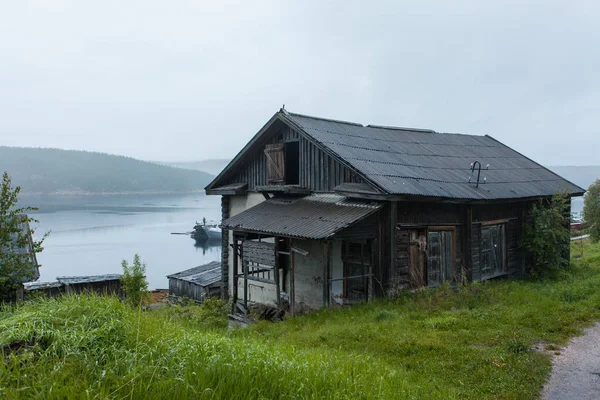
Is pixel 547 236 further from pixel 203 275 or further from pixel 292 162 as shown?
pixel 203 275

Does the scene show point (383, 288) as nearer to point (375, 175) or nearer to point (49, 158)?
point (375, 175)

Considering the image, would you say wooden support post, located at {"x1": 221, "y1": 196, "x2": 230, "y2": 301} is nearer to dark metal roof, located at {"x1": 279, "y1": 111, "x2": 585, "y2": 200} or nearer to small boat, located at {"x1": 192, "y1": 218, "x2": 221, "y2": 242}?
dark metal roof, located at {"x1": 279, "y1": 111, "x2": 585, "y2": 200}

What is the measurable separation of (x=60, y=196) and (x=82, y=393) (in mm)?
190342

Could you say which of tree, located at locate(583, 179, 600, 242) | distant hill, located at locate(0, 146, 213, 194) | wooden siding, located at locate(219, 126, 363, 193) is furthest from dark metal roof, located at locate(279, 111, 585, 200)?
distant hill, located at locate(0, 146, 213, 194)

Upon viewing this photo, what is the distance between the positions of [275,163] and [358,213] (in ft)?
15.4

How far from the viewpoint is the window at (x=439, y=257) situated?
561 inches

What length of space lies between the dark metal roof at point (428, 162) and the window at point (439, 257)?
57.9 inches

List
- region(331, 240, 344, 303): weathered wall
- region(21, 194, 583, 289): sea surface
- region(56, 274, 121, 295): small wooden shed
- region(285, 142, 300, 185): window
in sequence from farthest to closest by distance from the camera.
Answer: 1. region(21, 194, 583, 289): sea surface
2. region(56, 274, 121, 295): small wooden shed
3. region(285, 142, 300, 185): window
4. region(331, 240, 344, 303): weathered wall

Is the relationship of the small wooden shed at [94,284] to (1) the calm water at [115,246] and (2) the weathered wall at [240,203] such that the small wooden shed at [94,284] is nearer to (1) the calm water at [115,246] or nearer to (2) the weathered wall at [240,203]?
(2) the weathered wall at [240,203]

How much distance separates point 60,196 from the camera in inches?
6786

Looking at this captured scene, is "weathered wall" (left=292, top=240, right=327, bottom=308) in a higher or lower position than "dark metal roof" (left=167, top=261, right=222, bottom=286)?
higher

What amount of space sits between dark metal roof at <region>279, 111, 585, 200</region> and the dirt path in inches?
216

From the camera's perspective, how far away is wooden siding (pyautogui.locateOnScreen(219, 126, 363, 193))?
568 inches

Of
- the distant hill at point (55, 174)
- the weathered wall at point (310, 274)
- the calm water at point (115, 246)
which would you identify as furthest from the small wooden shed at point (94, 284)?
the distant hill at point (55, 174)
